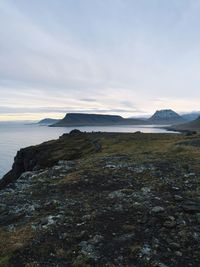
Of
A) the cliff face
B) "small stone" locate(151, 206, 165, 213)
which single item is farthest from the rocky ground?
the cliff face

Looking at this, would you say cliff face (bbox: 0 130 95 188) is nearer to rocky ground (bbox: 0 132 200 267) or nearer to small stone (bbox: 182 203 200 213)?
rocky ground (bbox: 0 132 200 267)

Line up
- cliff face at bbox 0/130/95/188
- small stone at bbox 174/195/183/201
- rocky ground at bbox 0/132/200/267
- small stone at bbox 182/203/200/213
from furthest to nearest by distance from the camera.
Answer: cliff face at bbox 0/130/95/188 → small stone at bbox 174/195/183/201 → small stone at bbox 182/203/200/213 → rocky ground at bbox 0/132/200/267

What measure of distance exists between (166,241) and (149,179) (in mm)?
12446

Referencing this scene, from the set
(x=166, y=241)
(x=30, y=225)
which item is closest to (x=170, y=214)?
(x=166, y=241)

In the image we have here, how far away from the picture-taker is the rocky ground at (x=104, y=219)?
15605mm

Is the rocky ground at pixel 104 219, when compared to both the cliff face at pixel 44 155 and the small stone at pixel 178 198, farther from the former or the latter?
the cliff face at pixel 44 155

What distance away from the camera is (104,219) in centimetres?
1975

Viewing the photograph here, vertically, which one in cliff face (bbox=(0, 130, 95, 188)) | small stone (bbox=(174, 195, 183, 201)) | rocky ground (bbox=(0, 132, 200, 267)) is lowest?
cliff face (bbox=(0, 130, 95, 188))

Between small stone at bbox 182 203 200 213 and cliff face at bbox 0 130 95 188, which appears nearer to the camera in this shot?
small stone at bbox 182 203 200 213

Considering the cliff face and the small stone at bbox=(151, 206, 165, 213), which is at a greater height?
the small stone at bbox=(151, 206, 165, 213)

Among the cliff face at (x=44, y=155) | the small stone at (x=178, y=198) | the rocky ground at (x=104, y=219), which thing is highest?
the small stone at (x=178, y=198)

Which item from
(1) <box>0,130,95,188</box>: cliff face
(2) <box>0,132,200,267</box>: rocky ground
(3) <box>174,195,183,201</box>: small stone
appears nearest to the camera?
(2) <box>0,132,200,267</box>: rocky ground

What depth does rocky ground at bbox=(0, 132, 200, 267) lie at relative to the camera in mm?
15605

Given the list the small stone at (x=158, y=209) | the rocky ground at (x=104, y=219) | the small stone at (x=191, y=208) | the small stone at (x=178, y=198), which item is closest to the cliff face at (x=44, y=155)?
the rocky ground at (x=104, y=219)
